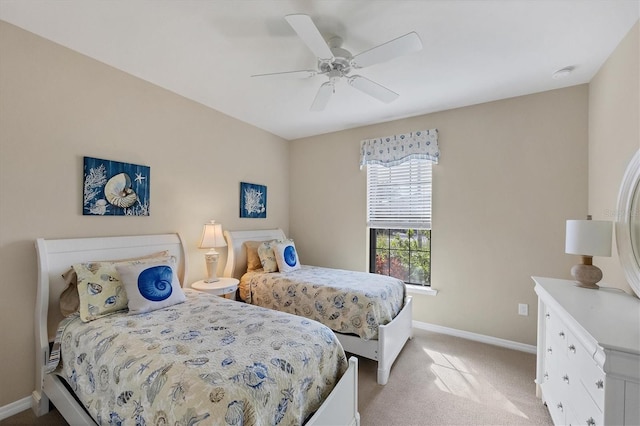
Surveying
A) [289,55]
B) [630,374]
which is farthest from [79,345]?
[630,374]

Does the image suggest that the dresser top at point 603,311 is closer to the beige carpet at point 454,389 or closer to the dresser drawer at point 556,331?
the dresser drawer at point 556,331

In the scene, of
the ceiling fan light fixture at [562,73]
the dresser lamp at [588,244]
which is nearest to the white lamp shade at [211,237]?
the dresser lamp at [588,244]

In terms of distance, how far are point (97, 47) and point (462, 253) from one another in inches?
158

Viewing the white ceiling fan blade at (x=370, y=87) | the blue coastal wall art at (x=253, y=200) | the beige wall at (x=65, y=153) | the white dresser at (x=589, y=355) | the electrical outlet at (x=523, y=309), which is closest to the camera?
the white dresser at (x=589, y=355)

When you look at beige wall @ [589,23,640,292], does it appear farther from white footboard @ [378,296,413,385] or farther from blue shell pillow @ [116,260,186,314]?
blue shell pillow @ [116,260,186,314]

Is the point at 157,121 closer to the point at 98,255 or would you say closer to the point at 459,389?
the point at 98,255

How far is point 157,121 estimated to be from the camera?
9.05 ft

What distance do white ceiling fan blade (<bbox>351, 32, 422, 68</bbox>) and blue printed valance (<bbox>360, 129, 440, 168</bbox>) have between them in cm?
177

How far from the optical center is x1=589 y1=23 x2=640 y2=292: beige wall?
1.81 metres

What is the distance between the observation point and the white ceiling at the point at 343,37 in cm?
169

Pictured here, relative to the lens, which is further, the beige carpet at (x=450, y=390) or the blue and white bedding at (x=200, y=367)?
the beige carpet at (x=450, y=390)

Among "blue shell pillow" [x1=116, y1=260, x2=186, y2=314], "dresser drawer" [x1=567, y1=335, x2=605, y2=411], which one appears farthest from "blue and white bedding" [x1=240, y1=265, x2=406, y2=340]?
"dresser drawer" [x1=567, y1=335, x2=605, y2=411]

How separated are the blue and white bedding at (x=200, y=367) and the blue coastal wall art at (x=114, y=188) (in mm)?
947

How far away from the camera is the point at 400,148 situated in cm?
355
